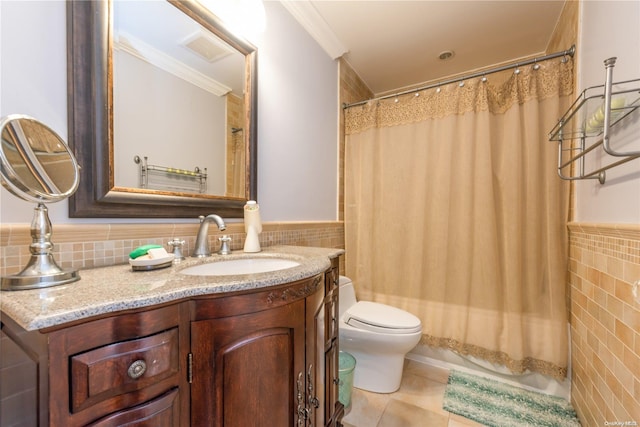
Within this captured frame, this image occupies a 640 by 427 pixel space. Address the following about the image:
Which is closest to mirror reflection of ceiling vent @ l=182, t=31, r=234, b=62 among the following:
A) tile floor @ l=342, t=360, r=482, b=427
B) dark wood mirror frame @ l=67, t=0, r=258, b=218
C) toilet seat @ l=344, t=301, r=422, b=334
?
dark wood mirror frame @ l=67, t=0, r=258, b=218

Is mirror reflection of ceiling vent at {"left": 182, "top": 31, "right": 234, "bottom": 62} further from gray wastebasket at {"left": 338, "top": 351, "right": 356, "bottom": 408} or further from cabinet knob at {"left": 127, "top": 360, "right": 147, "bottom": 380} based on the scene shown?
gray wastebasket at {"left": 338, "top": 351, "right": 356, "bottom": 408}

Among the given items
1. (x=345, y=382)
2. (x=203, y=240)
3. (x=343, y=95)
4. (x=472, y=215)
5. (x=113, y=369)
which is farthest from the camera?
(x=343, y=95)

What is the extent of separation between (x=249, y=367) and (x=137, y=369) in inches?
9.8

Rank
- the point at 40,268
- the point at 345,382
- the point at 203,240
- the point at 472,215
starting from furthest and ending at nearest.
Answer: the point at 472,215 < the point at 345,382 < the point at 203,240 < the point at 40,268

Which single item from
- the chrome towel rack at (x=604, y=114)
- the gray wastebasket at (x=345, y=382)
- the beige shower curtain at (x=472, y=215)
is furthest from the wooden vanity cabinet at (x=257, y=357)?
the beige shower curtain at (x=472, y=215)

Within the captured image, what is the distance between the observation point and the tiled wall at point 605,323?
88 centimetres

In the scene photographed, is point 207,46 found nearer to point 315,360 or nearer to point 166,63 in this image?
point 166,63

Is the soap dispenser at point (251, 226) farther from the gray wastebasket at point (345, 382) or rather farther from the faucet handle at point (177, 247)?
the gray wastebasket at point (345, 382)

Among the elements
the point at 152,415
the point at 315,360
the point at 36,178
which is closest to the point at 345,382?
the point at 315,360

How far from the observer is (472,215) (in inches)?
66.7

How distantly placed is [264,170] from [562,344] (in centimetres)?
197

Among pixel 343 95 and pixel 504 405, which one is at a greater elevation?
pixel 343 95

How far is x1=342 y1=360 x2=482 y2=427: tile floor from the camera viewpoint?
4.42 ft

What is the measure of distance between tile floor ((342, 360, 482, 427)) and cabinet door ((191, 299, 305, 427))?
33.8 inches
